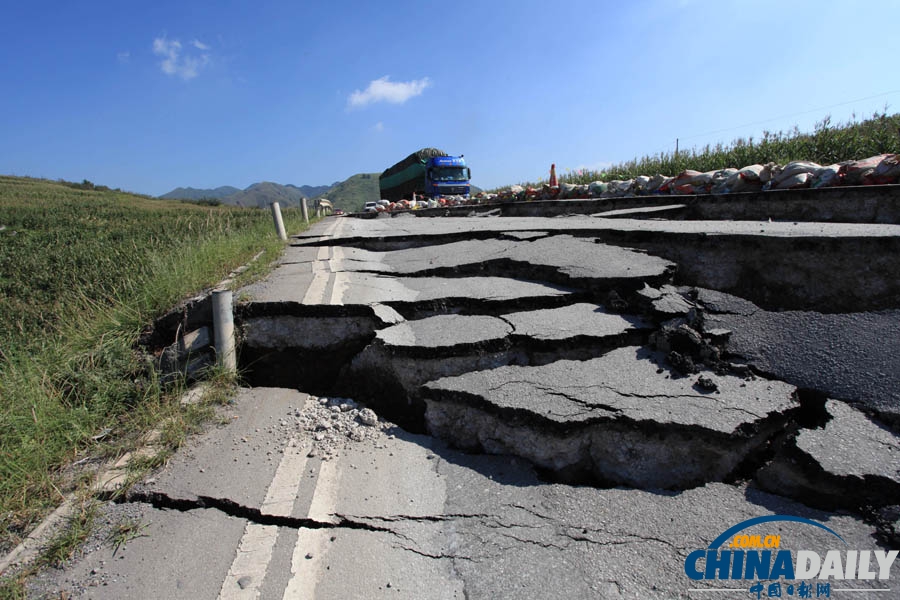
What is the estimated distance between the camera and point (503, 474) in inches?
92.1

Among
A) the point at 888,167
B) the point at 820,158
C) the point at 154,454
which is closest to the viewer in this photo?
the point at 154,454

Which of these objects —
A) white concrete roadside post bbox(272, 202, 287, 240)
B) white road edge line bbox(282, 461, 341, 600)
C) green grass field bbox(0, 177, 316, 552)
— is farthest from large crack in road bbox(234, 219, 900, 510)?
white concrete roadside post bbox(272, 202, 287, 240)

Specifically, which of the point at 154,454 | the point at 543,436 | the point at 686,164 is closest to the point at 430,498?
the point at 543,436

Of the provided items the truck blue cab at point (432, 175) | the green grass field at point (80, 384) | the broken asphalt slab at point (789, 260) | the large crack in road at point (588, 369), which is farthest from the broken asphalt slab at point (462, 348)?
the truck blue cab at point (432, 175)

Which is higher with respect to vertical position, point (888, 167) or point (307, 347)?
Answer: point (888, 167)

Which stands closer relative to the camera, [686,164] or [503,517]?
[503,517]

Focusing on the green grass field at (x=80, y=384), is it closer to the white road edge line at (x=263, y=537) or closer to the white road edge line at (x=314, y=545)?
the white road edge line at (x=263, y=537)

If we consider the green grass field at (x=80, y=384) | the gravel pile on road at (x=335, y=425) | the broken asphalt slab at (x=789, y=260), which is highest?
the broken asphalt slab at (x=789, y=260)

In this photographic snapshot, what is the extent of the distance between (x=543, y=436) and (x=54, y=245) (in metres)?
15.0

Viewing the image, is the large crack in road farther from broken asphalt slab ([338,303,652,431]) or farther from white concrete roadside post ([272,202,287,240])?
white concrete roadside post ([272,202,287,240])

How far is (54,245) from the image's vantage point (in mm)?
12258

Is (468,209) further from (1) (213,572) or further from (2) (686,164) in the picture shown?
(1) (213,572)

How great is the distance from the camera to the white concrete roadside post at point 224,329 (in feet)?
11.0

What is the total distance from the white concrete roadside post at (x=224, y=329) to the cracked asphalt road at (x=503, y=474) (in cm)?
35
